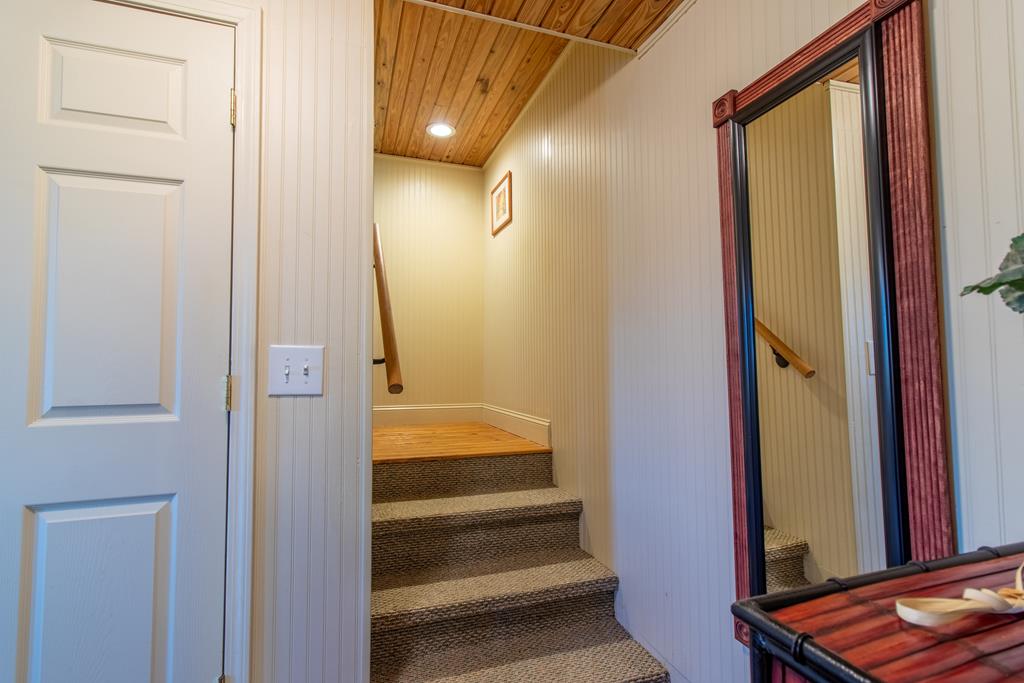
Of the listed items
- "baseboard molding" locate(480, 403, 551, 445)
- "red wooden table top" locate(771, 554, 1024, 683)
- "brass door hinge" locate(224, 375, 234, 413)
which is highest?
"brass door hinge" locate(224, 375, 234, 413)

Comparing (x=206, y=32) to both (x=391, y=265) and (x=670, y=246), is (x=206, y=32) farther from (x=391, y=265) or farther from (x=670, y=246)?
(x=391, y=265)

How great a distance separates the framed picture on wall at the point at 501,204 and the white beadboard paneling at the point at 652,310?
55 centimetres

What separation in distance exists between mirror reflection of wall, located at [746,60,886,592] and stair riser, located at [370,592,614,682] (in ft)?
2.71

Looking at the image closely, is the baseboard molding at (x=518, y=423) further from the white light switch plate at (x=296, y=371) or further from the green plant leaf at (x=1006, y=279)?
the green plant leaf at (x=1006, y=279)

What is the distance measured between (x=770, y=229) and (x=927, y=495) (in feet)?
2.12

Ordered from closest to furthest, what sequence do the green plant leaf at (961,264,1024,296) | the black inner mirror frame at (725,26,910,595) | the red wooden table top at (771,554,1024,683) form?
the red wooden table top at (771,554,1024,683) → the green plant leaf at (961,264,1024,296) → the black inner mirror frame at (725,26,910,595)

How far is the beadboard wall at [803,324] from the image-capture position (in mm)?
1028

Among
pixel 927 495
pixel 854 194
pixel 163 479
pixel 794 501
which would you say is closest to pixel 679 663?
pixel 794 501

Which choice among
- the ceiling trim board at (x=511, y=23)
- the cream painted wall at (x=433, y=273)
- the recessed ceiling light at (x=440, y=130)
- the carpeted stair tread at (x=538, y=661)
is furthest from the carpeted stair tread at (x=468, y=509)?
the recessed ceiling light at (x=440, y=130)

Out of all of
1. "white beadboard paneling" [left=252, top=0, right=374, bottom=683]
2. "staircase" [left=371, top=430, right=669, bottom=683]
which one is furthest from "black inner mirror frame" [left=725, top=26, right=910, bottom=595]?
"white beadboard paneling" [left=252, top=0, right=374, bottom=683]

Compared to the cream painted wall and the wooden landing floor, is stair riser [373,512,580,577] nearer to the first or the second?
the wooden landing floor

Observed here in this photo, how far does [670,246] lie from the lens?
155 cm

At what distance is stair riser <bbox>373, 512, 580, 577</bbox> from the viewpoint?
1.93 meters

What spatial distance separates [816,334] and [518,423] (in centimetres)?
194
